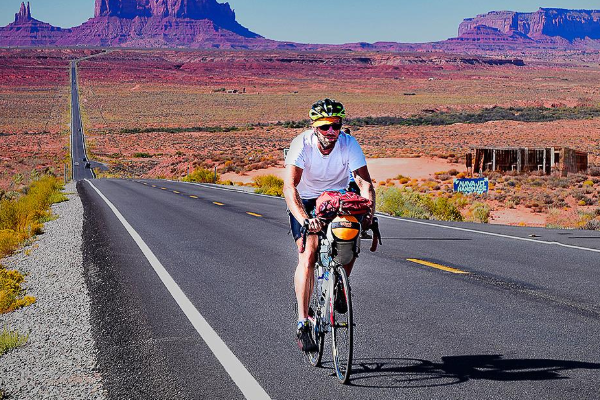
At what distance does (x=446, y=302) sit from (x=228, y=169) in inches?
1675

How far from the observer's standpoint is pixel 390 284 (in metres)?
8.55

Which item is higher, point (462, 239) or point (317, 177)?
point (317, 177)

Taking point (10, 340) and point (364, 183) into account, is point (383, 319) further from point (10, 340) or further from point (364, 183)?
point (10, 340)

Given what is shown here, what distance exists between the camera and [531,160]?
36.6 metres

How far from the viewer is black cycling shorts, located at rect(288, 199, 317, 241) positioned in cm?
528

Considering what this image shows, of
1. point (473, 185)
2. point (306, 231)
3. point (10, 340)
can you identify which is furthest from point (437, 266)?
point (473, 185)

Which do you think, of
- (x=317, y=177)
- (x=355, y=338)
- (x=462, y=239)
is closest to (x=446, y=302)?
(x=355, y=338)

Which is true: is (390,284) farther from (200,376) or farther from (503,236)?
(503,236)

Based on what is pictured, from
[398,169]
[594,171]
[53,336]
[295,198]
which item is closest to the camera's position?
[295,198]

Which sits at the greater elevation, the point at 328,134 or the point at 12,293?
the point at 328,134

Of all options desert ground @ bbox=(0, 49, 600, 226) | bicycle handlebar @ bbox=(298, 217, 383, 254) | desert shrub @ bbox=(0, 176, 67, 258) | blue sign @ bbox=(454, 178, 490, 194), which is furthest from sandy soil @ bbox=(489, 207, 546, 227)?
bicycle handlebar @ bbox=(298, 217, 383, 254)

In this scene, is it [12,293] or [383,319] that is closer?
[383,319]

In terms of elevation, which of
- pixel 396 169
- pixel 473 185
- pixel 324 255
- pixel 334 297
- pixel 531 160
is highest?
pixel 324 255

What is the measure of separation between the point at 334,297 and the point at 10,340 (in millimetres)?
3238
